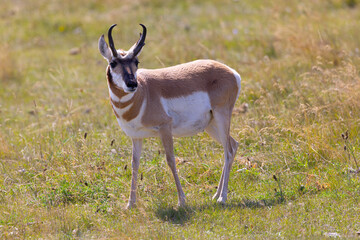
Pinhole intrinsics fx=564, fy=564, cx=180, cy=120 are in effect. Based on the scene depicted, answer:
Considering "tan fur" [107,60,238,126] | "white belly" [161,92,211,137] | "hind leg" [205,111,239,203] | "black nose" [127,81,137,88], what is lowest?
"hind leg" [205,111,239,203]

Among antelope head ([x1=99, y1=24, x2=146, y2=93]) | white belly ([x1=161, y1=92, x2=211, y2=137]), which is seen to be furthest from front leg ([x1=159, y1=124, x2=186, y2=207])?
antelope head ([x1=99, y1=24, x2=146, y2=93])

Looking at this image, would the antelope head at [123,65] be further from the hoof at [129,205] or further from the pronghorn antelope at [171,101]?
the hoof at [129,205]

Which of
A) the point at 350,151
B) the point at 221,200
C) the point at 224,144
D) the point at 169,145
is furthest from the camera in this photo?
the point at 350,151

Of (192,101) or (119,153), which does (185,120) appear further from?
(119,153)

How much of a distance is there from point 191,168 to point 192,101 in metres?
1.22

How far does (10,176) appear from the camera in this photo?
26.6ft

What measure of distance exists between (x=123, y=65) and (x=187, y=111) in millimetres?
1128

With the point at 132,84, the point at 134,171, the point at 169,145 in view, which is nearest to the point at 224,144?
the point at 169,145

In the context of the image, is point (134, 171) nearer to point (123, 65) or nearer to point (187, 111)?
point (187, 111)

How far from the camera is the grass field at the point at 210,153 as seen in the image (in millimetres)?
6461

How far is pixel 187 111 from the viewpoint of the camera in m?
7.17

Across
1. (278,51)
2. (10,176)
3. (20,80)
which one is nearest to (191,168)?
(10,176)

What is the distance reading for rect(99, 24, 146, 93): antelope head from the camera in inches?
249

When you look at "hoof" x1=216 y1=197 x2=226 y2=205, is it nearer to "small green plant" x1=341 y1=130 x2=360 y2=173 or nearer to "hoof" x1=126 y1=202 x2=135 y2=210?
"hoof" x1=126 y1=202 x2=135 y2=210
